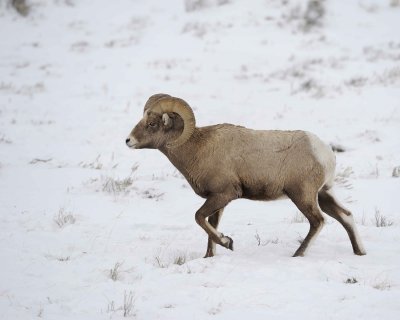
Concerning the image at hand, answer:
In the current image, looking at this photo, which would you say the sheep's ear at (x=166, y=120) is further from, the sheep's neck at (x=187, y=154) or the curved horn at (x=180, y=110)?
the sheep's neck at (x=187, y=154)

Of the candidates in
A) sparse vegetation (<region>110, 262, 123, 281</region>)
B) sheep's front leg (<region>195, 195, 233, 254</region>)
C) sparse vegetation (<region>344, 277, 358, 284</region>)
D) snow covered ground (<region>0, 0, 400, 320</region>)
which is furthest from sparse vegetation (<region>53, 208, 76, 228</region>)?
sparse vegetation (<region>344, 277, 358, 284</region>)

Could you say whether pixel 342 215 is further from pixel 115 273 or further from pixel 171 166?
pixel 171 166

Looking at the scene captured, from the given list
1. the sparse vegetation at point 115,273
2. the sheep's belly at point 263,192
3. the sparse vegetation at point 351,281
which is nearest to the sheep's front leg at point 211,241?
the sheep's belly at point 263,192

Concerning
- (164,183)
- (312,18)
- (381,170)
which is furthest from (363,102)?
(312,18)

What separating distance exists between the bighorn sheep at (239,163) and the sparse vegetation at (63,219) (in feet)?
5.51

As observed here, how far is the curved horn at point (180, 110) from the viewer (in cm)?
606

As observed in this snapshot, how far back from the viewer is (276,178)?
5.94 m

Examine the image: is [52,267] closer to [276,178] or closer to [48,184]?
[276,178]

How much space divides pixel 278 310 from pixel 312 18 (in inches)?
866

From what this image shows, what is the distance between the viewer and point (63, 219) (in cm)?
716

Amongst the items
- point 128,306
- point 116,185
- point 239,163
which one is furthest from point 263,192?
point 116,185

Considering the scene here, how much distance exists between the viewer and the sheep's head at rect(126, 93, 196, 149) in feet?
20.0

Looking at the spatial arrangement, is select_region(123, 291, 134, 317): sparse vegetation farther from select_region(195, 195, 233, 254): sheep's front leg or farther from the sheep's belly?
the sheep's belly

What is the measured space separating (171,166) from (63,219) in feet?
13.0
